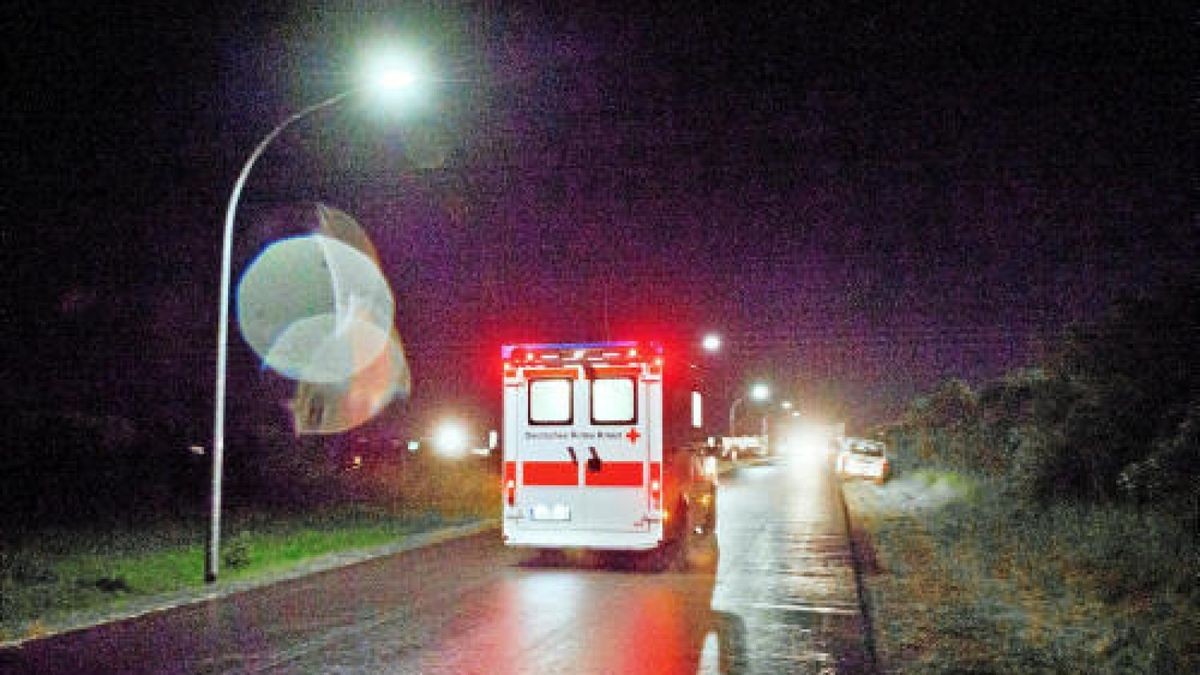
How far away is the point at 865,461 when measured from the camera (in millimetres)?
42688

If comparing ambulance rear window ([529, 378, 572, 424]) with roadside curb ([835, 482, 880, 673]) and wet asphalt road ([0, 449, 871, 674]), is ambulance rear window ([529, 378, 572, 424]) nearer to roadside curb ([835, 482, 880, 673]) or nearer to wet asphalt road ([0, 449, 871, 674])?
wet asphalt road ([0, 449, 871, 674])

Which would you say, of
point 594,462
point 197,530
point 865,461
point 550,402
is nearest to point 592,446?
point 594,462

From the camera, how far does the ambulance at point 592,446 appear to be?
14.3 metres

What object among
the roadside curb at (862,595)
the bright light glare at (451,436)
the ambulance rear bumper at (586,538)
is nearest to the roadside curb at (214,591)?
the ambulance rear bumper at (586,538)

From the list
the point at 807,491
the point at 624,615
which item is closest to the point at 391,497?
the point at 807,491

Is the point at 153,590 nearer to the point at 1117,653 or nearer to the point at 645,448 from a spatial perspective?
the point at 645,448

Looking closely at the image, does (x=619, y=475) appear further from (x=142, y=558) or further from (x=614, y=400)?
(x=142, y=558)

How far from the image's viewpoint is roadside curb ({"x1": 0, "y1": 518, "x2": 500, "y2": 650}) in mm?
10492

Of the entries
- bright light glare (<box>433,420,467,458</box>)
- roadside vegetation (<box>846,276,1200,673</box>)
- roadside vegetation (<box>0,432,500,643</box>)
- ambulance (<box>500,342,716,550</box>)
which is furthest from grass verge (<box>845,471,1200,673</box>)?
bright light glare (<box>433,420,467,458</box>)

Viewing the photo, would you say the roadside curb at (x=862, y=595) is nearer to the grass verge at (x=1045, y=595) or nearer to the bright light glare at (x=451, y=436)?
the grass verge at (x=1045, y=595)

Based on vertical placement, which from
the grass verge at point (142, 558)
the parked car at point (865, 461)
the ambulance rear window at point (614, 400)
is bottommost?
the grass verge at point (142, 558)

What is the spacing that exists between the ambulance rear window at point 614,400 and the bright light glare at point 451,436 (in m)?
45.3

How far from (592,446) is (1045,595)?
575cm

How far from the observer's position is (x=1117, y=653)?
8.42m
